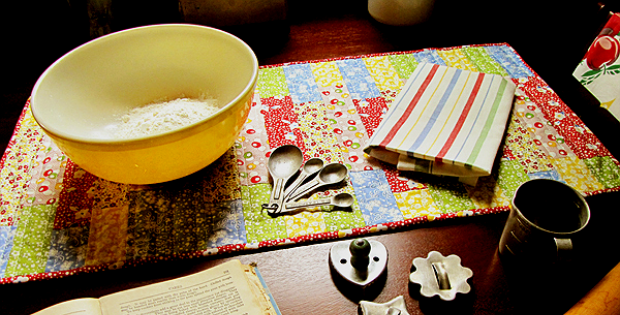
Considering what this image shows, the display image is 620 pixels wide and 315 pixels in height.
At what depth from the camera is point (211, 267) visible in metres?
0.62

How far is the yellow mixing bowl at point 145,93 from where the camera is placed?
60cm

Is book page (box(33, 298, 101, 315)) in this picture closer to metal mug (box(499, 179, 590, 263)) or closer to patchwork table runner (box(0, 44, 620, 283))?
patchwork table runner (box(0, 44, 620, 283))

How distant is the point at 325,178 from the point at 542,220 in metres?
0.33

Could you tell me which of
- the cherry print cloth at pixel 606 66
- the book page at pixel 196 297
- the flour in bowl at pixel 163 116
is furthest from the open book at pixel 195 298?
the cherry print cloth at pixel 606 66

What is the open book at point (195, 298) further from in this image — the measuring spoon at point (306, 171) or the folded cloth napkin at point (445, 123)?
the folded cloth napkin at point (445, 123)

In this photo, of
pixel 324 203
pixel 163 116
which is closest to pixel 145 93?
pixel 163 116

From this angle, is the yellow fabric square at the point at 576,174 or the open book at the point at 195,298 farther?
the yellow fabric square at the point at 576,174

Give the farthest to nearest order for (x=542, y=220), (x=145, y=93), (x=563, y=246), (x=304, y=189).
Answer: (x=145, y=93) → (x=304, y=189) → (x=542, y=220) → (x=563, y=246)

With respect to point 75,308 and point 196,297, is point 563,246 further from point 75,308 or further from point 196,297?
point 75,308

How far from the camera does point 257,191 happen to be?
0.73 metres

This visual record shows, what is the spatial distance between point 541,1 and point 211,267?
118cm

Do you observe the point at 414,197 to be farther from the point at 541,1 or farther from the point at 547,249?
the point at 541,1

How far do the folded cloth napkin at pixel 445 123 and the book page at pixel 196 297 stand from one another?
0.34m

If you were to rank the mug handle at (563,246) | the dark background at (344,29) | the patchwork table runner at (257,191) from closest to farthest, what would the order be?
the mug handle at (563,246) < the patchwork table runner at (257,191) < the dark background at (344,29)
